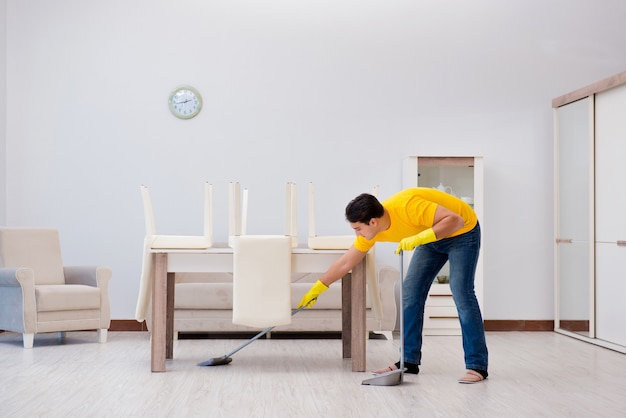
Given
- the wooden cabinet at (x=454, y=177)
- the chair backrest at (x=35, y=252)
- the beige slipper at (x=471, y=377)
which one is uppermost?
the wooden cabinet at (x=454, y=177)

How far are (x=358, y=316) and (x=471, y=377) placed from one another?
709mm

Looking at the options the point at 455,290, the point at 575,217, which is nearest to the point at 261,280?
the point at 455,290

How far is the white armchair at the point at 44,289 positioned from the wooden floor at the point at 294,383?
17 cm

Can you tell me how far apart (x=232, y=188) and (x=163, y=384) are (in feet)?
3.64

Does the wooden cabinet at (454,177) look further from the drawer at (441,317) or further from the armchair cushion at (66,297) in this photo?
the armchair cushion at (66,297)

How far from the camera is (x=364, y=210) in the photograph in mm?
3982

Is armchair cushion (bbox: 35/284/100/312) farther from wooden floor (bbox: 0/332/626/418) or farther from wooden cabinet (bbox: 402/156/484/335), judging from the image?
wooden cabinet (bbox: 402/156/484/335)

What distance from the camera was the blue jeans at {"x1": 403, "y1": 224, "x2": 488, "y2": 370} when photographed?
13.9 ft

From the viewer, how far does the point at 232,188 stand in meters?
4.53

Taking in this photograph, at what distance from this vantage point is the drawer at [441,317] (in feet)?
21.6

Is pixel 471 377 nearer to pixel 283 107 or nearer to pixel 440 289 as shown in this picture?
pixel 440 289

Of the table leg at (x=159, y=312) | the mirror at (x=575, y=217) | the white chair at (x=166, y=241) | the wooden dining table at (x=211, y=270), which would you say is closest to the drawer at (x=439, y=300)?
the mirror at (x=575, y=217)

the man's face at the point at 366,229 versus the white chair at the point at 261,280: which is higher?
the man's face at the point at 366,229

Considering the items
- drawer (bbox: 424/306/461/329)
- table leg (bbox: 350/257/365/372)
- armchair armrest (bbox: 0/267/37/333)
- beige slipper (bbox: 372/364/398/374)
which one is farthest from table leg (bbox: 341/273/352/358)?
armchair armrest (bbox: 0/267/37/333)
